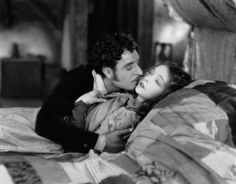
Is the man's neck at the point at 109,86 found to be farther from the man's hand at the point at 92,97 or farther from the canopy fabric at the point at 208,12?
the canopy fabric at the point at 208,12

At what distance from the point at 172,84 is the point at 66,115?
2.01ft

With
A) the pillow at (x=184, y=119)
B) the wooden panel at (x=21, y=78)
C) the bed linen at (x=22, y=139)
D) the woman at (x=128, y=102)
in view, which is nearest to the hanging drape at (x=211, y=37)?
the woman at (x=128, y=102)

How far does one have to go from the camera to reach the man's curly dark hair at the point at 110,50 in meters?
2.33

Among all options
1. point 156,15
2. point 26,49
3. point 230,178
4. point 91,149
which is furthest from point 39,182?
point 26,49

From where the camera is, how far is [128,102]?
2215 millimetres

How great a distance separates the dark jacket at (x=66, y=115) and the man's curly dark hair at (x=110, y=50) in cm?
8

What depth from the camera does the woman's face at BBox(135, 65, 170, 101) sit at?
1.97m

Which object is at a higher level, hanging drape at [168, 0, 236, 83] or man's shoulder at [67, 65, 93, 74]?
hanging drape at [168, 0, 236, 83]

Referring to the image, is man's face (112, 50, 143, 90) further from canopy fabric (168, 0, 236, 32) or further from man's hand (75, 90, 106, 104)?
canopy fabric (168, 0, 236, 32)

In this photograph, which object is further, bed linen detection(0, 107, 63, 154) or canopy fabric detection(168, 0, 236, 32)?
bed linen detection(0, 107, 63, 154)


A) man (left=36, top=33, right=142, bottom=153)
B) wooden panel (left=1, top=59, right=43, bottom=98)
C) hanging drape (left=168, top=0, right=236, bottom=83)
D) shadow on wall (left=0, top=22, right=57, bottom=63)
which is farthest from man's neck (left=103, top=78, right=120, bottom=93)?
shadow on wall (left=0, top=22, right=57, bottom=63)

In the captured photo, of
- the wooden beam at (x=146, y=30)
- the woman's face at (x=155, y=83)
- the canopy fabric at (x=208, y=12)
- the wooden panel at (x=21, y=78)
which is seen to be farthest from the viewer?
the wooden panel at (x=21, y=78)

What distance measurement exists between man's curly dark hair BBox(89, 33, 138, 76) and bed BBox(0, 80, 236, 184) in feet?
1.85

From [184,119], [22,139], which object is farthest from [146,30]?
[184,119]
